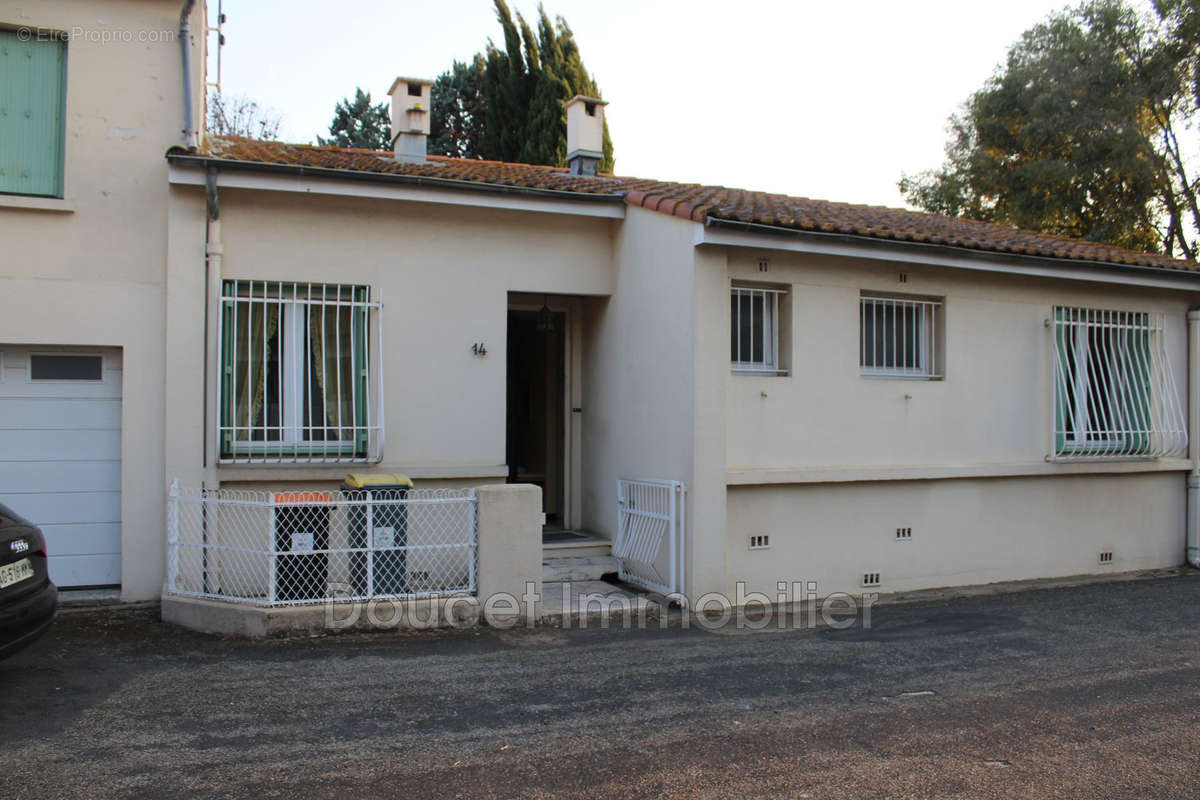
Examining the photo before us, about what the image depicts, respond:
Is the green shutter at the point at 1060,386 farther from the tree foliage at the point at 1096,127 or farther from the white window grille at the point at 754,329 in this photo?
the tree foliage at the point at 1096,127

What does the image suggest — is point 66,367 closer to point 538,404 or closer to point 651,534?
point 538,404

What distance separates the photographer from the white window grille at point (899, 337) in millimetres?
9180

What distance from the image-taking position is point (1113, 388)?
33.9 ft

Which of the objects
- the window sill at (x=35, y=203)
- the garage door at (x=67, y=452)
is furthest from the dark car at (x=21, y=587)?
the window sill at (x=35, y=203)

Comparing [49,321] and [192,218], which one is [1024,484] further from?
[49,321]

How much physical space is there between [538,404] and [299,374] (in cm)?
346

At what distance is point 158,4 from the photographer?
812cm

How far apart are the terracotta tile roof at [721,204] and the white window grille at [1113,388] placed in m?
0.73

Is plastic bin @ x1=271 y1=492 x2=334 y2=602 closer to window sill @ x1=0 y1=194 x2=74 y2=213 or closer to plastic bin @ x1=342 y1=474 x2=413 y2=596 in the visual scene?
plastic bin @ x1=342 y1=474 x2=413 y2=596

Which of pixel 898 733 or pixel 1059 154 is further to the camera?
pixel 1059 154

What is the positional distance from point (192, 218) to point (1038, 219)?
19134 millimetres

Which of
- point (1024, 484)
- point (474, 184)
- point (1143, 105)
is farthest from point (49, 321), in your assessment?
point (1143, 105)

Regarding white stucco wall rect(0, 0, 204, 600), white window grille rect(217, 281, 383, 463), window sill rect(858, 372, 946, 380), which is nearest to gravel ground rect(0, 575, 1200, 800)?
white stucco wall rect(0, 0, 204, 600)

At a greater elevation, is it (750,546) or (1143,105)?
(1143,105)
